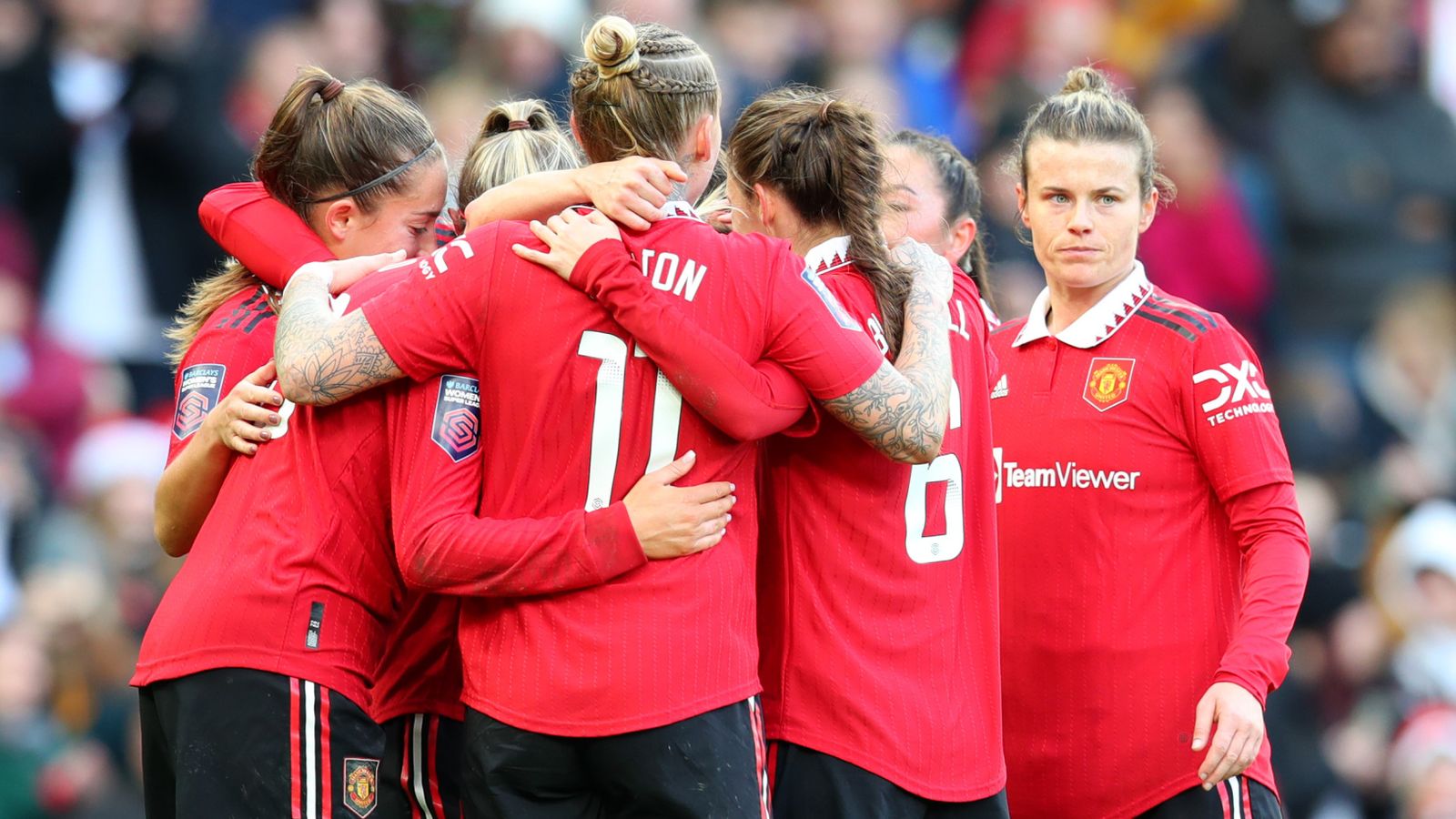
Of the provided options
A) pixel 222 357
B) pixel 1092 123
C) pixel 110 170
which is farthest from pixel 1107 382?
pixel 110 170

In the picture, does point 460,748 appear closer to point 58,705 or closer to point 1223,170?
point 58,705

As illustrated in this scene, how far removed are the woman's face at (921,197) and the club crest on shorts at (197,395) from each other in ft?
5.71

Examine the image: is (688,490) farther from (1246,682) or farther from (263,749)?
(1246,682)

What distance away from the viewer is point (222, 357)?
4.17 meters

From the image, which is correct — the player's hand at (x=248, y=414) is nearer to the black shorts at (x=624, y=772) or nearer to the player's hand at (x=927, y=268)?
the black shorts at (x=624, y=772)

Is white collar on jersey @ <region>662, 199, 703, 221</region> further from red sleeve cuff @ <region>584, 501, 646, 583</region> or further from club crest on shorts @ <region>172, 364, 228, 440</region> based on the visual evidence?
club crest on shorts @ <region>172, 364, 228, 440</region>

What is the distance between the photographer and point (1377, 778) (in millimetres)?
8805

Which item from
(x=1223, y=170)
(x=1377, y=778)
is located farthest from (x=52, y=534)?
(x=1223, y=170)

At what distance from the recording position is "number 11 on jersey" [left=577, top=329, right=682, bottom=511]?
3564 millimetres

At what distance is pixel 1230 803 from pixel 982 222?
3092mm

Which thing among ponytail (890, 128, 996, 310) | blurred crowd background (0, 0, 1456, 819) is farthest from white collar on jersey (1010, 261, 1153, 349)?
blurred crowd background (0, 0, 1456, 819)

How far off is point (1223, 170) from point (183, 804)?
8.86 metres

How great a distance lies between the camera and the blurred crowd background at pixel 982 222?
7957mm

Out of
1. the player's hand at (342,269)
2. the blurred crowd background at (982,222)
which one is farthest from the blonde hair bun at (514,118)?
the blurred crowd background at (982,222)
